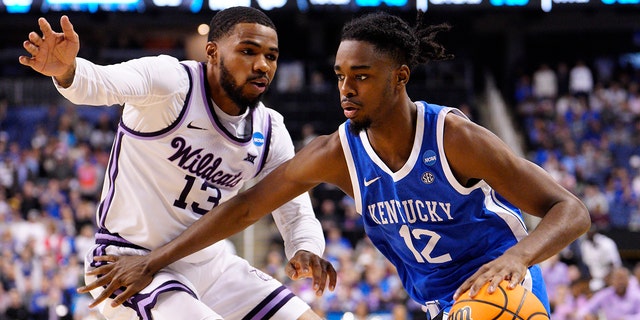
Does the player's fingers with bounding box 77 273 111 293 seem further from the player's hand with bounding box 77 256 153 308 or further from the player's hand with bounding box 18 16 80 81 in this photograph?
the player's hand with bounding box 18 16 80 81

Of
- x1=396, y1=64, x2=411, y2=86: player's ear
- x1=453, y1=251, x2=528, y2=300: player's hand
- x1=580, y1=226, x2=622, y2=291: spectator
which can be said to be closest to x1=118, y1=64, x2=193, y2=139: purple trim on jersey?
x1=396, y1=64, x2=411, y2=86: player's ear

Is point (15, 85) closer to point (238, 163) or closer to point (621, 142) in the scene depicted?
point (621, 142)

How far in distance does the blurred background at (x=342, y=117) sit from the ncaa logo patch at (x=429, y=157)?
686cm

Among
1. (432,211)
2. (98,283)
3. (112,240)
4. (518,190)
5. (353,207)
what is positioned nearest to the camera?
(518,190)

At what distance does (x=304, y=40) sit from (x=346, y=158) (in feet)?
60.9

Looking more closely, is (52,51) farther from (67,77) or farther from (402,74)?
(402,74)

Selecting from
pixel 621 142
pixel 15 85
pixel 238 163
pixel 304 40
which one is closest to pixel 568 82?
pixel 621 142

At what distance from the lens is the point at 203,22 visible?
1888cm

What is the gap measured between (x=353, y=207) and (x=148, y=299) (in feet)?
33.6

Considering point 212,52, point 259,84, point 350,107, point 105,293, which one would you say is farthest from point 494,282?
point 212,52

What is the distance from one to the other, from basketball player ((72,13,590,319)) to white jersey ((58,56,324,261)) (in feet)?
0.83

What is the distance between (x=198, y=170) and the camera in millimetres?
4598

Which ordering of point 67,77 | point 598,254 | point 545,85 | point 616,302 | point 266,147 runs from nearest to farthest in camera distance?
point 67,77
point 266,147
point 616,302
point 598,254
point 545,85

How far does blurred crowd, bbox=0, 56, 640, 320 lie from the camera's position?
11211mm
